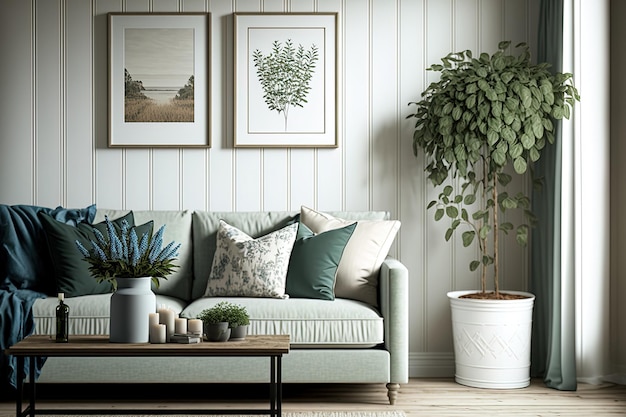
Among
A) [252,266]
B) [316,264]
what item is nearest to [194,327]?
[252,266]

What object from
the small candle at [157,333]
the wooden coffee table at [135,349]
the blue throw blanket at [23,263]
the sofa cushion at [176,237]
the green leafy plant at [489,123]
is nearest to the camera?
the wooden coffee table at [135,349]

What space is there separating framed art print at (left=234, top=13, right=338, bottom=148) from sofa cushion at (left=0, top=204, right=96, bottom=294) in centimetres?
125

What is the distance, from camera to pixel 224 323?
291cm

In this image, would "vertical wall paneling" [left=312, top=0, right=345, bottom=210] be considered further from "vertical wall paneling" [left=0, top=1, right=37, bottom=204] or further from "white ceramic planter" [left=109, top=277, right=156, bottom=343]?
"white ceramic planter" [left=109, top=277, right=156, bottom=343]

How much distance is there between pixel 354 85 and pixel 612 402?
227cm

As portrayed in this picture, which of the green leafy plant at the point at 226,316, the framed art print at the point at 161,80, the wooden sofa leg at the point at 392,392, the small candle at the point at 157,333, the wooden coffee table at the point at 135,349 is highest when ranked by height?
the framed art print at the point at 161,80

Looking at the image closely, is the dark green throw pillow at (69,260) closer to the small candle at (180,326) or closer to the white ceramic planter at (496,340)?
the small candle at (180,326)

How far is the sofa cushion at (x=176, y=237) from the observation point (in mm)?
4172

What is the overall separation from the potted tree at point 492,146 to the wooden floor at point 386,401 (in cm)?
19

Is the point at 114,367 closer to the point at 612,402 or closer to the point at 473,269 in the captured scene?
the point at 473,269

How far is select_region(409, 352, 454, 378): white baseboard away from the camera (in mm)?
4527

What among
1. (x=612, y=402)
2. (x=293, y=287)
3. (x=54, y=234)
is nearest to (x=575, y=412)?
(x=612, y=402)

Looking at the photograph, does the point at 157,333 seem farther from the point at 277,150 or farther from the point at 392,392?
the point at 277,150

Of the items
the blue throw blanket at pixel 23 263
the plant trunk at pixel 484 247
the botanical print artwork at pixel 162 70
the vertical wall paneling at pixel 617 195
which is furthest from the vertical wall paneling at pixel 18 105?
the vertical wall paneling at pixel 617 195
